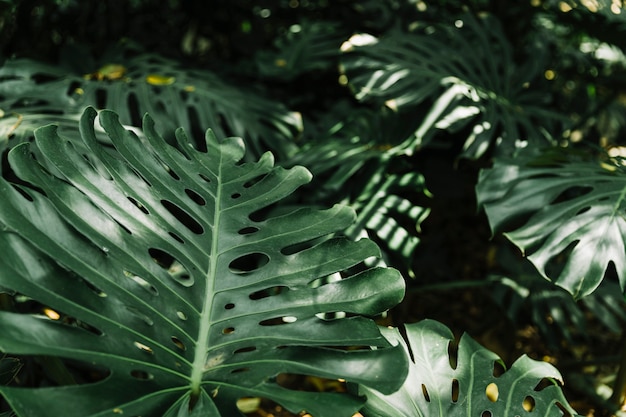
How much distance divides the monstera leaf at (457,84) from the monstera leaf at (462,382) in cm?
52

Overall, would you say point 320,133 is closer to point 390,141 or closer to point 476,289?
point 390,141

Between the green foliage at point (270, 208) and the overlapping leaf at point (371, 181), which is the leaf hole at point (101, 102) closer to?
the green foliage at point (270, 208)

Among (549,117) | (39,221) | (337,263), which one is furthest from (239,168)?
(549,117)

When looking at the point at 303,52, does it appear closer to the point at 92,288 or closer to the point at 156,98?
the point at 156,98

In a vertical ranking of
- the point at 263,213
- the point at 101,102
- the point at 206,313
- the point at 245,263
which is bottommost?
the point at 245,263

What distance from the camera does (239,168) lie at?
930 mm

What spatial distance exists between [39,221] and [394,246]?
73cm

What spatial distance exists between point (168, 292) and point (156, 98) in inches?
35.4

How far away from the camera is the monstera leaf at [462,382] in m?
0.79

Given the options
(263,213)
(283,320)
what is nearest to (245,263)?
(263,213)

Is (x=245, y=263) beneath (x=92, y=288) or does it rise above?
beneath

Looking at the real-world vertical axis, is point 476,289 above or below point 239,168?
below

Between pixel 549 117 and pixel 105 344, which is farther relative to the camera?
pixel 549 117

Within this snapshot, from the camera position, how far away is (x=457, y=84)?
1471 millimetres
